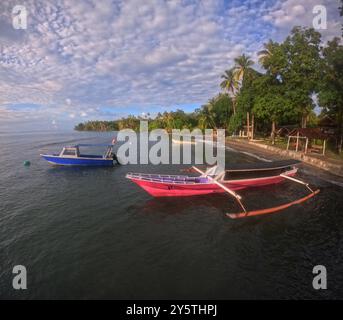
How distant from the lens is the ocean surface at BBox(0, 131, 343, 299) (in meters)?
8.88

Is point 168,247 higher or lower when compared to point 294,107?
lower

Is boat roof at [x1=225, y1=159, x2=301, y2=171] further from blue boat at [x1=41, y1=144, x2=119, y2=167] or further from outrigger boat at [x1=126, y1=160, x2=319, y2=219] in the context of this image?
blue boat at [x1=41, y1=144, x2=119, y2=167]

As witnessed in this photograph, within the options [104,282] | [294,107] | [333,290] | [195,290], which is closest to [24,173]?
[104,282]

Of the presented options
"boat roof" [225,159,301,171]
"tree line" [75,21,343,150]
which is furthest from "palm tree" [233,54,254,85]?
"boat roof" [225,159,301,171]

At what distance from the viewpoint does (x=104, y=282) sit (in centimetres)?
908

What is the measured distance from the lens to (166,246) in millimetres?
11625

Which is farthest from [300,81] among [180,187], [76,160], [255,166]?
[76,160]

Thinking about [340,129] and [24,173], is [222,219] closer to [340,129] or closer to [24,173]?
[24,173]

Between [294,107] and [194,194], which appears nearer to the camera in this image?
[194,194]

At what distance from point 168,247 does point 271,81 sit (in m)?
40.7

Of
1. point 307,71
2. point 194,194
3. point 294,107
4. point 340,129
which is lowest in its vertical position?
point 194,194

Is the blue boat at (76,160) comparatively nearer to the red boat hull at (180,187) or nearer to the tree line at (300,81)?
the red boat hull at (180,187)

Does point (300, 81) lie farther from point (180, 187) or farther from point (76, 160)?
point (76, 160)

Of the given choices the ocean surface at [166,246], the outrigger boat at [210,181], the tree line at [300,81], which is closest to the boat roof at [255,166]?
the outrigger boat at [210,181]
